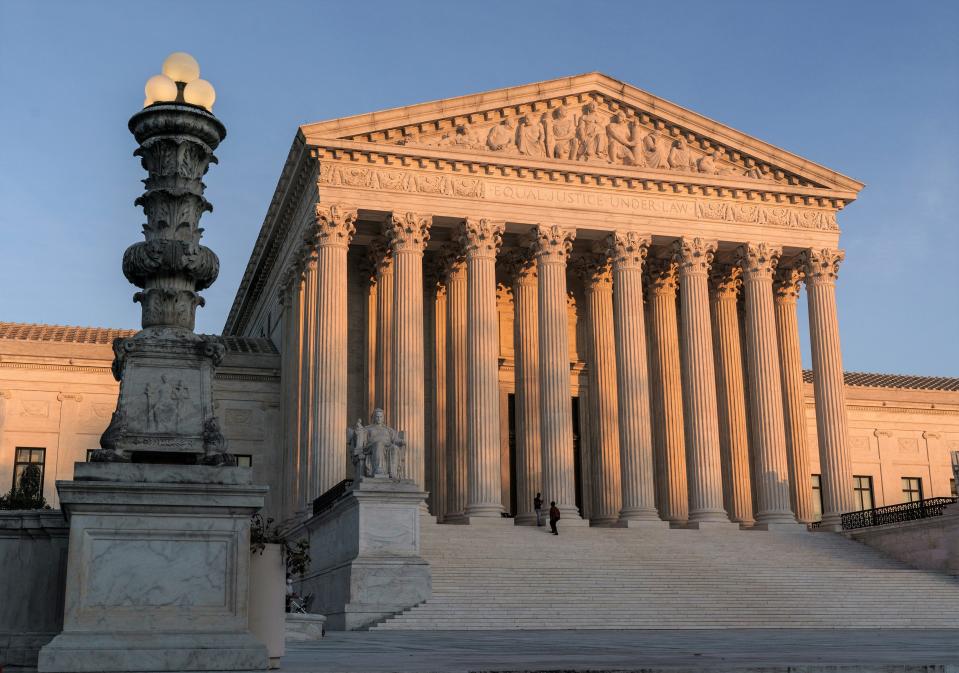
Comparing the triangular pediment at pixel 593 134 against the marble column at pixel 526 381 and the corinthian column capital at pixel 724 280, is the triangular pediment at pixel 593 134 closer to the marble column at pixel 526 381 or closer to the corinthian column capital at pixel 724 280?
the corinthian column capital at pixel 724 280

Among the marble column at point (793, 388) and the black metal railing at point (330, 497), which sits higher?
the marble column at point (793, 388)

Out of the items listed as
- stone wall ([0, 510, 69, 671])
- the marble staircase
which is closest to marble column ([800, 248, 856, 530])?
the marble staircase

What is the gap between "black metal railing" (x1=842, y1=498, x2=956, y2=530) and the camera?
3712 centimetres

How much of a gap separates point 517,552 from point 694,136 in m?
19.4

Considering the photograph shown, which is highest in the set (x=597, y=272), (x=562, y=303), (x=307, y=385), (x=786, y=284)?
(x=597, y=272)

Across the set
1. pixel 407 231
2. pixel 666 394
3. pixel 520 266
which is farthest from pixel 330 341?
pixel 666 394

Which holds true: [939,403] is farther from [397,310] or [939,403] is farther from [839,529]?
[397,310]

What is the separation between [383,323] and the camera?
40.8 meters

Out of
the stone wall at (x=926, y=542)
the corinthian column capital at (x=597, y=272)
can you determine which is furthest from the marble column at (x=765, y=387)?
the corinthian column capital at (x=597, y=272)

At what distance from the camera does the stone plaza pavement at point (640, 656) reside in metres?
10.4

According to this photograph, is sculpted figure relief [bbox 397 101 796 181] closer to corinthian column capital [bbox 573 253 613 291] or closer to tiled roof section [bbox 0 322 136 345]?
corinthian column capital [bbox 573 253 613 291]

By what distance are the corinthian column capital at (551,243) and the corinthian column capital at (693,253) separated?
185 inches

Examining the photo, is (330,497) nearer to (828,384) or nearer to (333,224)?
(333,224)

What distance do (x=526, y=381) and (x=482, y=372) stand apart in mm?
3648
